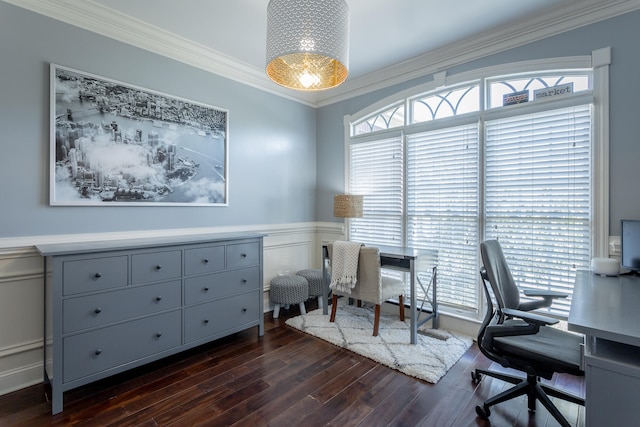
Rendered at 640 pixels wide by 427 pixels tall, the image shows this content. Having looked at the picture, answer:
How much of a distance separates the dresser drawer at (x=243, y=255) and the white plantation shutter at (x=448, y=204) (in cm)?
172

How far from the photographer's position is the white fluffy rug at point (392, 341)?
2.52m

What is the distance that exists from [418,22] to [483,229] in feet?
6.43

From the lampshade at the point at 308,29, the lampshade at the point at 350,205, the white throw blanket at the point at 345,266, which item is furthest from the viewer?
the lampshade at the point at 350,205

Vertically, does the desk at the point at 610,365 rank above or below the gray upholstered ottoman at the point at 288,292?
above

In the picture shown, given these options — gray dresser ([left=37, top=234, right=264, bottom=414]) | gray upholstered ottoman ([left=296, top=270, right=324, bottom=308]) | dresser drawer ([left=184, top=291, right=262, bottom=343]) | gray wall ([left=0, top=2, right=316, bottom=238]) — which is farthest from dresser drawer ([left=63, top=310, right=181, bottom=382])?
gray upholstered ottoman ([left=296, top=270, right=324, bottom=308])

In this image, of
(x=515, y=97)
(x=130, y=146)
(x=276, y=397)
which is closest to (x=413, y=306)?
(x=276, y=397)

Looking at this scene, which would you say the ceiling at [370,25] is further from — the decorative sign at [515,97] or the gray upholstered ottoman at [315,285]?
the gray upholstered ottoman at [315,285]

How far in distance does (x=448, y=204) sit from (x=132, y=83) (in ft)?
10.4

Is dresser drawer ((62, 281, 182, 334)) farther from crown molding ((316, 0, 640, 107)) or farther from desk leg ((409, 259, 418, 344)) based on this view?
crown molding ((316, 0, 640, 107))

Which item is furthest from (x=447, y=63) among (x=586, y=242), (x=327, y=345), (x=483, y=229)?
(x=327, y=345)

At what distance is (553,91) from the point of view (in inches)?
105

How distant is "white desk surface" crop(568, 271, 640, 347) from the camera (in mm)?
1220

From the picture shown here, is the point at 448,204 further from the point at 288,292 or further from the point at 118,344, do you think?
the point at 118,344

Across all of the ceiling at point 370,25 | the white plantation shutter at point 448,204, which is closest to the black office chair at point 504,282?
the white plantation shutter at point 448,204
